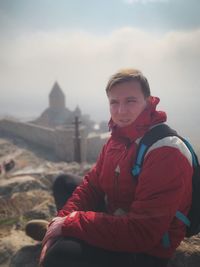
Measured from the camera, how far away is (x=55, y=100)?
47406 mm

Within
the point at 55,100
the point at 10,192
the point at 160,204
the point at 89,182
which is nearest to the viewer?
the point at 160,204

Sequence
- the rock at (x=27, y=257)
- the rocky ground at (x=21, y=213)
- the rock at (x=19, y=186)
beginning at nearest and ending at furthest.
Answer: the rock at (x=27, y=257) < the rocky ground at (x=21, y=213) < the rock at (x=19, y=186)

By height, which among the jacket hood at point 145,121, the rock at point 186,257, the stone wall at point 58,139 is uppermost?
the jacket hood at point 145,121

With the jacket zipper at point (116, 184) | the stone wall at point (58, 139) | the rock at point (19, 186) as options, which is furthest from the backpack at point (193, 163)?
the stone wall at point (58, 139)

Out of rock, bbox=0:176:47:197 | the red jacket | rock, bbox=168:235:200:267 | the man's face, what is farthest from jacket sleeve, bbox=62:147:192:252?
rock, bbox=0:176:47:197

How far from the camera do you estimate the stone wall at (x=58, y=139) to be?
2603 cm

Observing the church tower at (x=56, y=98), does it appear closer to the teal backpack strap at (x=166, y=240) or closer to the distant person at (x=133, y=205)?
the distant person at (x=133, y=205)

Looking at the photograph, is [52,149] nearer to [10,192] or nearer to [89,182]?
[10,192]

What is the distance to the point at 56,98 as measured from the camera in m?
47.4

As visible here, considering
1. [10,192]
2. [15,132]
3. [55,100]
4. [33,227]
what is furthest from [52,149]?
[33,227]

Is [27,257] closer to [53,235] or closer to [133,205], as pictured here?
[53,235]

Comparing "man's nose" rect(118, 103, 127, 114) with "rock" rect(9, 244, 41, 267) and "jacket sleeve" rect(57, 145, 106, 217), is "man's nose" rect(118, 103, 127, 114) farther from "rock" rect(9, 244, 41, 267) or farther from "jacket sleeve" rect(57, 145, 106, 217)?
"rock" rect(9, 244, 41, 267)

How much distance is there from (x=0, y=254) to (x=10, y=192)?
211 centimetres

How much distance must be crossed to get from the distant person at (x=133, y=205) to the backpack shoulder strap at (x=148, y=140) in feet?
0.19
